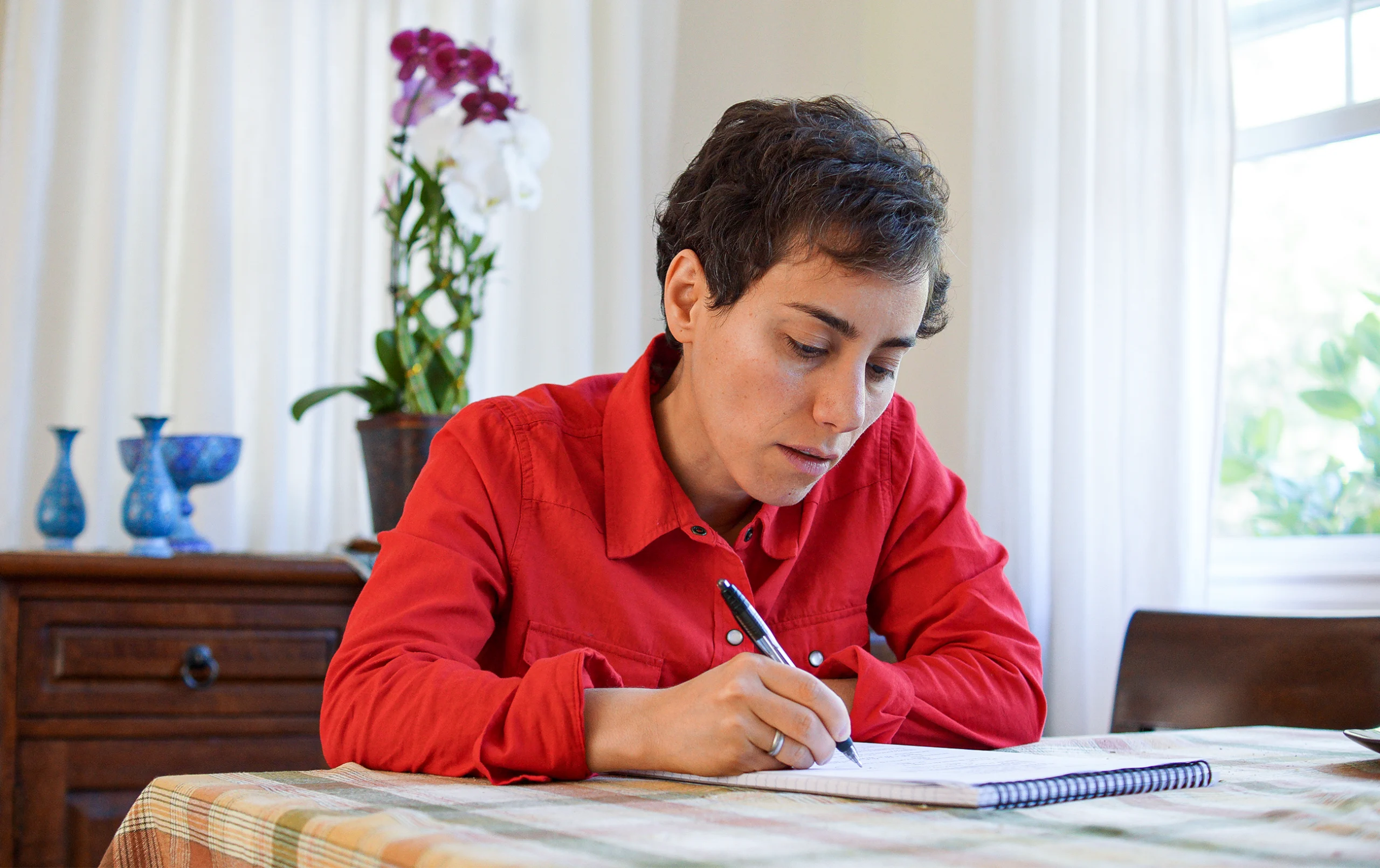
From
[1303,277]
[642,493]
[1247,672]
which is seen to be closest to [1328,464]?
[1303,277]

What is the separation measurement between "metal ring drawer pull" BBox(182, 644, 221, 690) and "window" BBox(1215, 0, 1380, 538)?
168cm

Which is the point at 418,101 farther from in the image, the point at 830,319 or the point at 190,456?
the point at 830,319

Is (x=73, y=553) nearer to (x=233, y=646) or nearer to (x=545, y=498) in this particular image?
(x=233, y=646)

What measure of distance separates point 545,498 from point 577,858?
63 cm

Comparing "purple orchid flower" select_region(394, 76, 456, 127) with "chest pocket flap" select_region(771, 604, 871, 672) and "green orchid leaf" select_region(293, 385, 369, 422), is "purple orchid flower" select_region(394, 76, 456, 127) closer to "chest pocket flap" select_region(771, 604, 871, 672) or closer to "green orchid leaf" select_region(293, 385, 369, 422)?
"green orchid leaf" select_region(293, 385, 369, 422)

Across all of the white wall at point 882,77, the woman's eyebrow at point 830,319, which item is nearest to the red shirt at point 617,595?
the woman's eyebrow at point 830,319

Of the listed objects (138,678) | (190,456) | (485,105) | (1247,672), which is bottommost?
(138,678)

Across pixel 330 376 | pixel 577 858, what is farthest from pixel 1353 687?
pixel 330 376

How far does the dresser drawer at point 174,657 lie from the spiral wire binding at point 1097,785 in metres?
1.46

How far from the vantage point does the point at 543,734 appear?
2.68ft

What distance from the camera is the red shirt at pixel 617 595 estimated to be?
89 cm

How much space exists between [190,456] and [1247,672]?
5.50 ft

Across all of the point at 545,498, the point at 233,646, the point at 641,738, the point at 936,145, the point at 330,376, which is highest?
the point at 936,145

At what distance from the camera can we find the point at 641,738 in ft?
2.68
